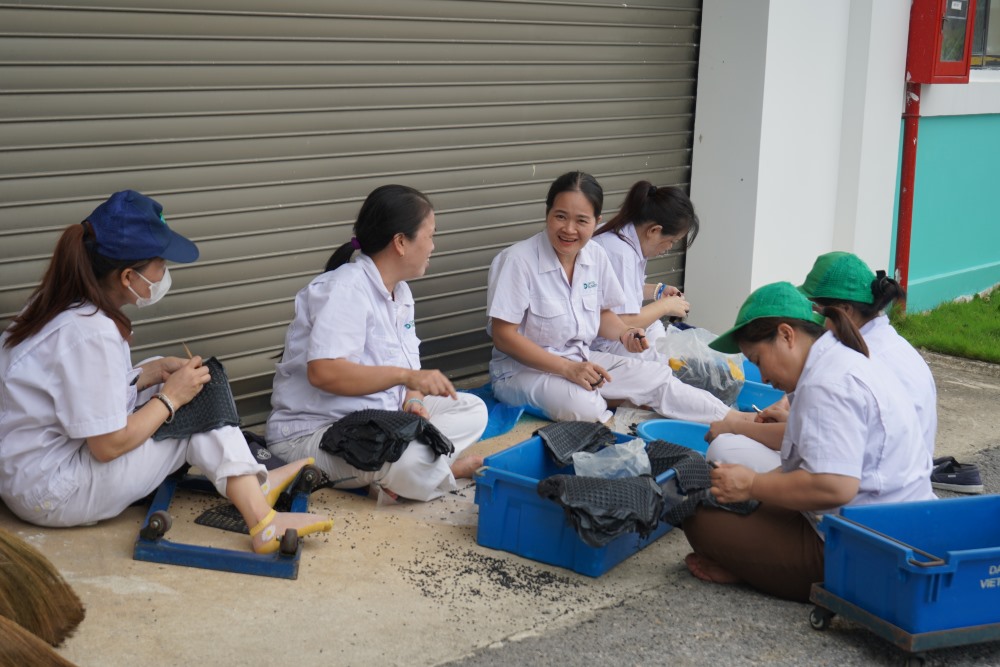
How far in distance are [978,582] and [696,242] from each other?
4239 mm

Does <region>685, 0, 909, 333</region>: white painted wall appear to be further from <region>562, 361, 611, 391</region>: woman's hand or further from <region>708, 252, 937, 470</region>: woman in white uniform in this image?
<region>708, 252, 937, 470</region>: woman in white uniform

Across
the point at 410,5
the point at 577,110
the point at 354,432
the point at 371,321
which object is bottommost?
the point at 354,432

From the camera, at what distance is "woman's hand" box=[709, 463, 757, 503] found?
3469mm

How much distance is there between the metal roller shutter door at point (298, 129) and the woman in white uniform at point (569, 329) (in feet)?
2.18

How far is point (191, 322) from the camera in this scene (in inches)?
187

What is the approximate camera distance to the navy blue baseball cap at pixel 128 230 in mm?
3498

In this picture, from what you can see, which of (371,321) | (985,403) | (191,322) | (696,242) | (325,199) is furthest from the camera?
(696,242)

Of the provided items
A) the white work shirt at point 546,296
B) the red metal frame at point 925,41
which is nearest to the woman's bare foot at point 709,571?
the white work shirt at point 546,296

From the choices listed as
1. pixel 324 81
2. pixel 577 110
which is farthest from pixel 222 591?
pixel 577 110

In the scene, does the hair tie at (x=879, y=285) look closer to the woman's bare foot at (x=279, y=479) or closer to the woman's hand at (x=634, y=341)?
the woman's hand at (x=634, y=341)

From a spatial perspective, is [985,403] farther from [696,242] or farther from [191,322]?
[191,322]

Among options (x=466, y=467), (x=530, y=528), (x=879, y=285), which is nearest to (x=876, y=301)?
(x=879, y=285)

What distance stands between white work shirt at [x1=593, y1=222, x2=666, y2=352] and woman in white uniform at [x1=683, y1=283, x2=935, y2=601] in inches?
78.9

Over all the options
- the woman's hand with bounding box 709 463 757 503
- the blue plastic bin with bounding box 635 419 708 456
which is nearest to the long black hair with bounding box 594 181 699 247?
the blue plastic bin with bounding box 635 419 708 456
